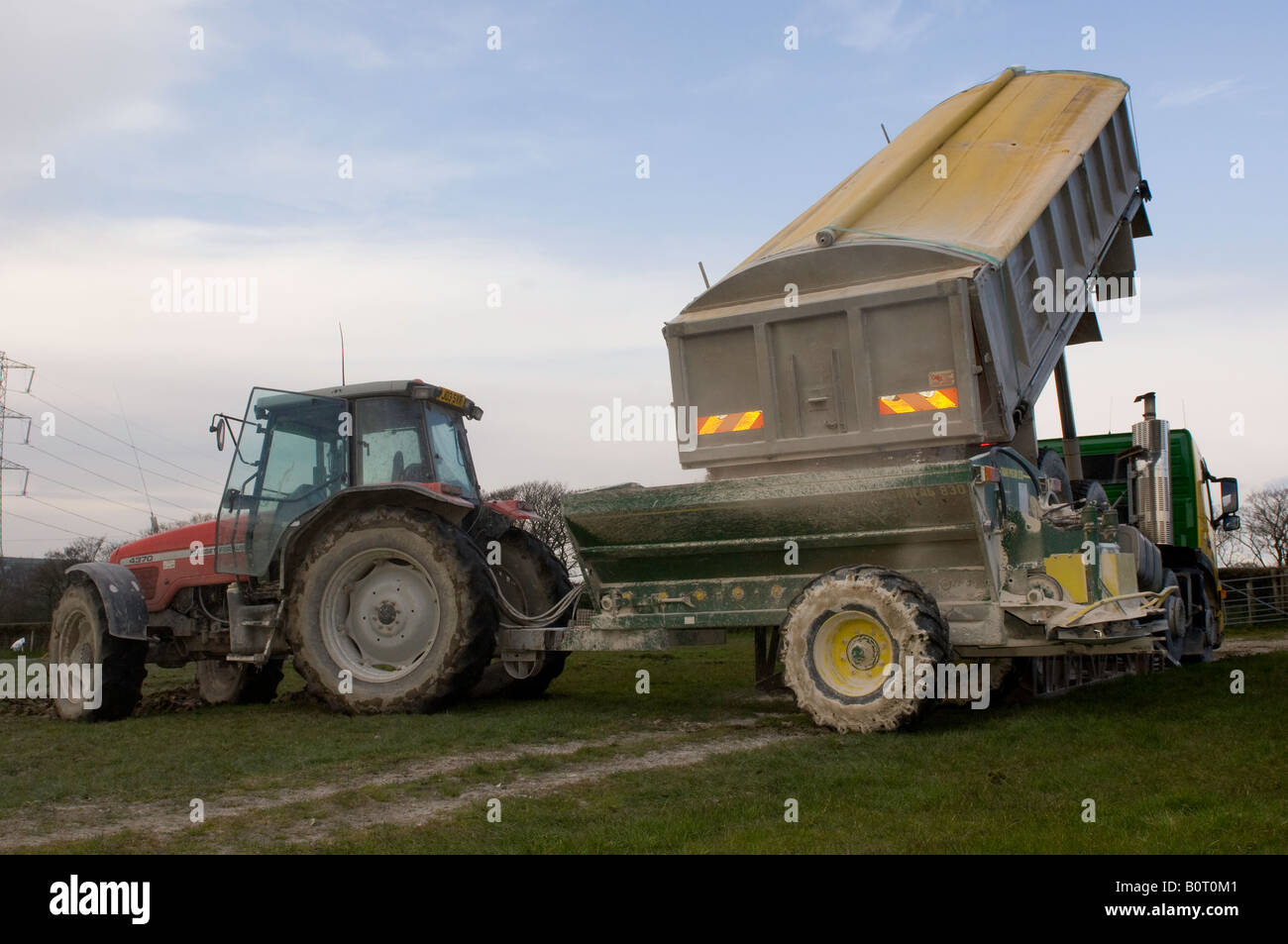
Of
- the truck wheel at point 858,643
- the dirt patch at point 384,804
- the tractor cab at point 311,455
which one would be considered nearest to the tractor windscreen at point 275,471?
the tractor cab at point 311,455

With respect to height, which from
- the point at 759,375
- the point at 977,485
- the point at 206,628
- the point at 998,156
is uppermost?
the point at 998,156

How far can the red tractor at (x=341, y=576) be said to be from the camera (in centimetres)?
880

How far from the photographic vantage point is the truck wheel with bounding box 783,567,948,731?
22.0ft

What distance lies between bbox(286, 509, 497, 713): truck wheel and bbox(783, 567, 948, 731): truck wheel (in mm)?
2642

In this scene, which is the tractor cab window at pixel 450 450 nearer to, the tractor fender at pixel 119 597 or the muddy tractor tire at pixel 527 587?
the muddy tractor tire at pixel 527 587

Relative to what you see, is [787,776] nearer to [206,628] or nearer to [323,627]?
[323,627]

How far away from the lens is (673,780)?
5816 millimetres

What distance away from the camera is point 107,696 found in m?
9.46

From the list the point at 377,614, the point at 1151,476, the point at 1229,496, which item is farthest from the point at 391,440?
the point at 1229,496

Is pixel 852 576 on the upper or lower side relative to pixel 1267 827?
upper

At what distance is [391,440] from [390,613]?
5.07ft
